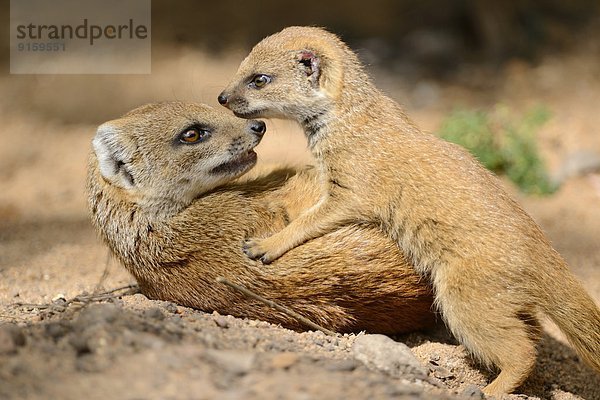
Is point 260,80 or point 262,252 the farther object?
point 260,80

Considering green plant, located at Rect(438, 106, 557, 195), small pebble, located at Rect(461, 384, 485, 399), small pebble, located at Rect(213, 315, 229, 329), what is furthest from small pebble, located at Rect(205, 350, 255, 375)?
green plant, located at Rect(438, 106, 557, 195)

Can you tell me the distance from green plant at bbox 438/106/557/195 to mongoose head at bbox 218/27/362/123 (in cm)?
232

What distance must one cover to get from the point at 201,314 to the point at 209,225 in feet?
1.56

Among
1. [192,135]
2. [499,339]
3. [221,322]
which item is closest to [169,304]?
[221,322]

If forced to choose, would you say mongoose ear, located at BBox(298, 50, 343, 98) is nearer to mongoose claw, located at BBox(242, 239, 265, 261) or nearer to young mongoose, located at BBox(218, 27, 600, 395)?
young mongoose, located at BBox(218, 27, 600, 395)

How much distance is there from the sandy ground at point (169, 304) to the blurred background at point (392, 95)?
2 cm

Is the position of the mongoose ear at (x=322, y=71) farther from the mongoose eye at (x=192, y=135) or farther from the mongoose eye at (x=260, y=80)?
the mongoose eye at (x=192, y=135)

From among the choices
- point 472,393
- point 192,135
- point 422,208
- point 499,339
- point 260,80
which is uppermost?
point 260,80

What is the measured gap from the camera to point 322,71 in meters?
4.39

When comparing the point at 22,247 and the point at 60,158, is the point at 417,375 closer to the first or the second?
the point at 22,247

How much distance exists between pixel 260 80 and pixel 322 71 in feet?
1.20

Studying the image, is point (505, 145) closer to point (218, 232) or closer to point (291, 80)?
point (291, 80)

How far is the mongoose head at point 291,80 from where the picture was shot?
4.37 meters

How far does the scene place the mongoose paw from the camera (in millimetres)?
3887
